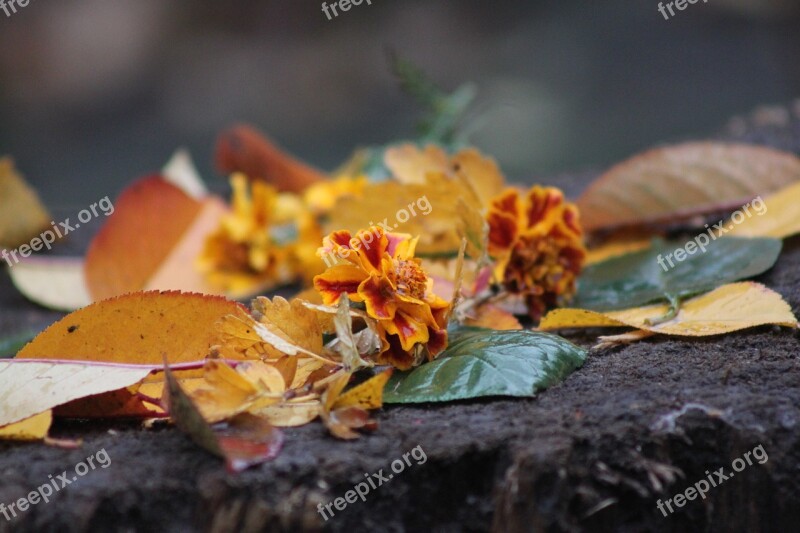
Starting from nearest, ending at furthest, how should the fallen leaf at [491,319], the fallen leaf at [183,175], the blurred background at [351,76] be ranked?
1. the fallen leaf at [491,319]
2. the fallen leaf at [183,175]
3. the blurred background at [351,76]

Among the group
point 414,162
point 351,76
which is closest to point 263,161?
point 414,162

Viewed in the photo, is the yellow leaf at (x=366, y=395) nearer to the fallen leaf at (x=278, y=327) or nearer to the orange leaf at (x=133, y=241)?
the fallen leaf at (x=278, y=327)

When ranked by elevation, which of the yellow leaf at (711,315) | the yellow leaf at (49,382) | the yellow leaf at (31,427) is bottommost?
the yellow leaf at (711,315)

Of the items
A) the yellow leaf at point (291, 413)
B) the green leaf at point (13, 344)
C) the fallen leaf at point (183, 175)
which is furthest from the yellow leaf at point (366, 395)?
the fallen leaf at point (183, 175)

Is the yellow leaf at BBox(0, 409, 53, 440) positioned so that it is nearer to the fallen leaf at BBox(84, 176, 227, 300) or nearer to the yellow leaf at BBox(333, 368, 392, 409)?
the yellow leaf at BBox(333, 368, 392, 409)

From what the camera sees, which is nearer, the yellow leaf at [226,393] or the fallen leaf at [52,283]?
the yellow leaf at [226,393]

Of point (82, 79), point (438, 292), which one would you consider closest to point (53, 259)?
point (438, 292)

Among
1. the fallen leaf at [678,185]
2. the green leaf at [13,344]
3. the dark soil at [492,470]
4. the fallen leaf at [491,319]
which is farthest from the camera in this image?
the fallen leaf at [678,185]

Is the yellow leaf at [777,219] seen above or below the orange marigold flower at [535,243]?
below
